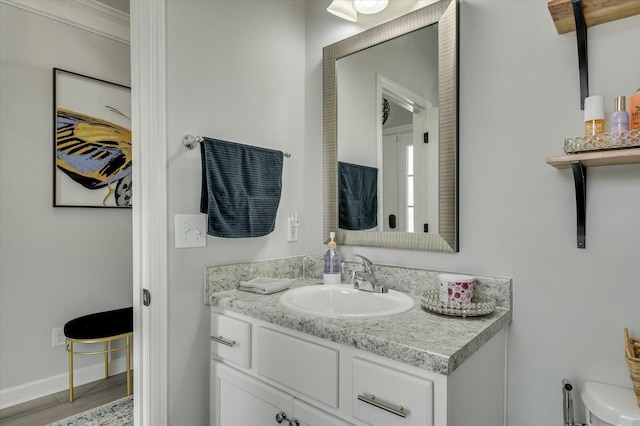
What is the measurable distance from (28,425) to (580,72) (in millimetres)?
2918

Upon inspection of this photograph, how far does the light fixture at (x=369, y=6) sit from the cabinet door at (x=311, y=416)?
1587mm

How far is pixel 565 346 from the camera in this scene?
113cm

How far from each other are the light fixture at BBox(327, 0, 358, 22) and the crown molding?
1.70 metres

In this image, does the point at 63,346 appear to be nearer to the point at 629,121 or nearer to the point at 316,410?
the point at 316,410

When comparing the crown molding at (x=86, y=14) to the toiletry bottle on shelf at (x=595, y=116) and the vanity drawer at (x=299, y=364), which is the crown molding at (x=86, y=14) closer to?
the vanity drawer at (x=299, y=364)

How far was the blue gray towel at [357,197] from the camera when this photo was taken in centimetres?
163

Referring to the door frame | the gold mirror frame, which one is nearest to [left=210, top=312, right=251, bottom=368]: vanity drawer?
the door frame

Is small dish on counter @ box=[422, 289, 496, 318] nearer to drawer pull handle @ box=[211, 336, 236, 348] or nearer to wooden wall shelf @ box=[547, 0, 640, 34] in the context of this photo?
drawer pull handle @ box=[211, 336, 236, 348]

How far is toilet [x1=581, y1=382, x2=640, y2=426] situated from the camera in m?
0.88

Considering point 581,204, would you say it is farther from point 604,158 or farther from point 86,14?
point 86,14

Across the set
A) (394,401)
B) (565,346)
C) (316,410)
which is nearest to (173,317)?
(316,410)

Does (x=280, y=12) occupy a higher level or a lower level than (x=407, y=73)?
higher

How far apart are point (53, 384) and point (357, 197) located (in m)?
2.23

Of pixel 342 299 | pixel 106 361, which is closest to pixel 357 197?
pixel 342 299
